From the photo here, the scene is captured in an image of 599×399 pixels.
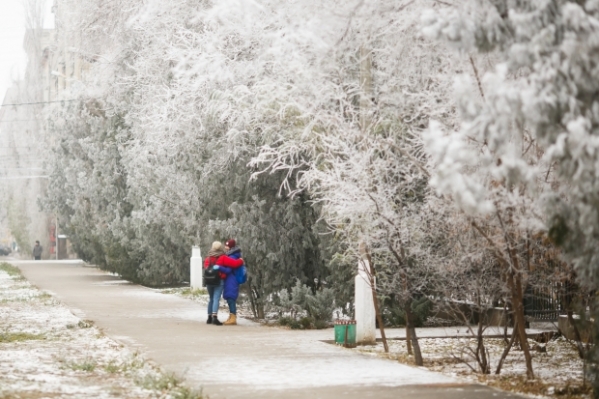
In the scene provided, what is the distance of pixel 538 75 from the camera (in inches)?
354

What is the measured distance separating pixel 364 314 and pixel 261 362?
10.9 feet

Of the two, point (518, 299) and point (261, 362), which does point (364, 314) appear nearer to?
point (261, 362)

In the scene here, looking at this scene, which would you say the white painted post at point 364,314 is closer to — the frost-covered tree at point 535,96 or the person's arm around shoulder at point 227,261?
the person's arm around shoulder at point 227,261

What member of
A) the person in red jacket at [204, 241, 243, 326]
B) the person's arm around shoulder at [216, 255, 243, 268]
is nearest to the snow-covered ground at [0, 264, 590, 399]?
the person in red jacket at [204, 241, 243, 326]

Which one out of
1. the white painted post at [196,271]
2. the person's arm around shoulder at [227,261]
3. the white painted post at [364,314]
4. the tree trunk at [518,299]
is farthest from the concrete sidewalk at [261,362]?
the white painted post at [196,271]

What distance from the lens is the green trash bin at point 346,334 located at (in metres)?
18.2

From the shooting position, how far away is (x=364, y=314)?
18.4 metres

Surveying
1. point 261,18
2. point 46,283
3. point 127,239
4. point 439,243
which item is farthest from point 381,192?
point 46,283

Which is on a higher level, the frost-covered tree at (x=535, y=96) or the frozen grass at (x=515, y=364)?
the frost-covered tree at (x=535, y=96)

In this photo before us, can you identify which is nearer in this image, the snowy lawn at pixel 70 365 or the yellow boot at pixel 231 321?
the snowy lawn at pixel 70 365

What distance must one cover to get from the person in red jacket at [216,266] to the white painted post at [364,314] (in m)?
4.26

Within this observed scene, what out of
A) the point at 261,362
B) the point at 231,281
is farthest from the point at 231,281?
the point at 261,362

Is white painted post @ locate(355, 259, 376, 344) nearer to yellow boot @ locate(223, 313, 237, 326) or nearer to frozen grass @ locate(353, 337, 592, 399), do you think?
frozen grass @ locate(353, 337, 592, 399)

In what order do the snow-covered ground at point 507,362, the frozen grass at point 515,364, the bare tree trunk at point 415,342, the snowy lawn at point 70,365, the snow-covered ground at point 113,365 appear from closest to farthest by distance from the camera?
the snowy lawn at point 70,365
the snow-covered ground at point 113,365
the frozen grass at point 515,364
the snow-covered ground at point 507,362
the bare tree trunk at point 415,342
